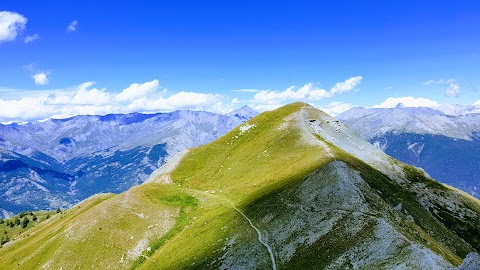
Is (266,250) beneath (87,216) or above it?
beneath

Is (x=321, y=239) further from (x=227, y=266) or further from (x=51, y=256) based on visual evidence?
(x=51, y=256)

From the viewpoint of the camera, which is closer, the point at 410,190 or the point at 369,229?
the point at 369,229

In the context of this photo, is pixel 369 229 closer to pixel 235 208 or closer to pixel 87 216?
pixel 235 208

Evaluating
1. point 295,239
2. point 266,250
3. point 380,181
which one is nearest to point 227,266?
point 266,250

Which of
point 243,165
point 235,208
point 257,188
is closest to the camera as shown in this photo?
point 235,208

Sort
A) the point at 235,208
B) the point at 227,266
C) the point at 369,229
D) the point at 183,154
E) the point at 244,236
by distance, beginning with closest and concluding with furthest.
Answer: the point at 369,229, the point at 227,266, the point at 244,236, the point at 235,208, the point at 183,154

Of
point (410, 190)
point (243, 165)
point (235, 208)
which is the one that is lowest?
point (410, 190)
